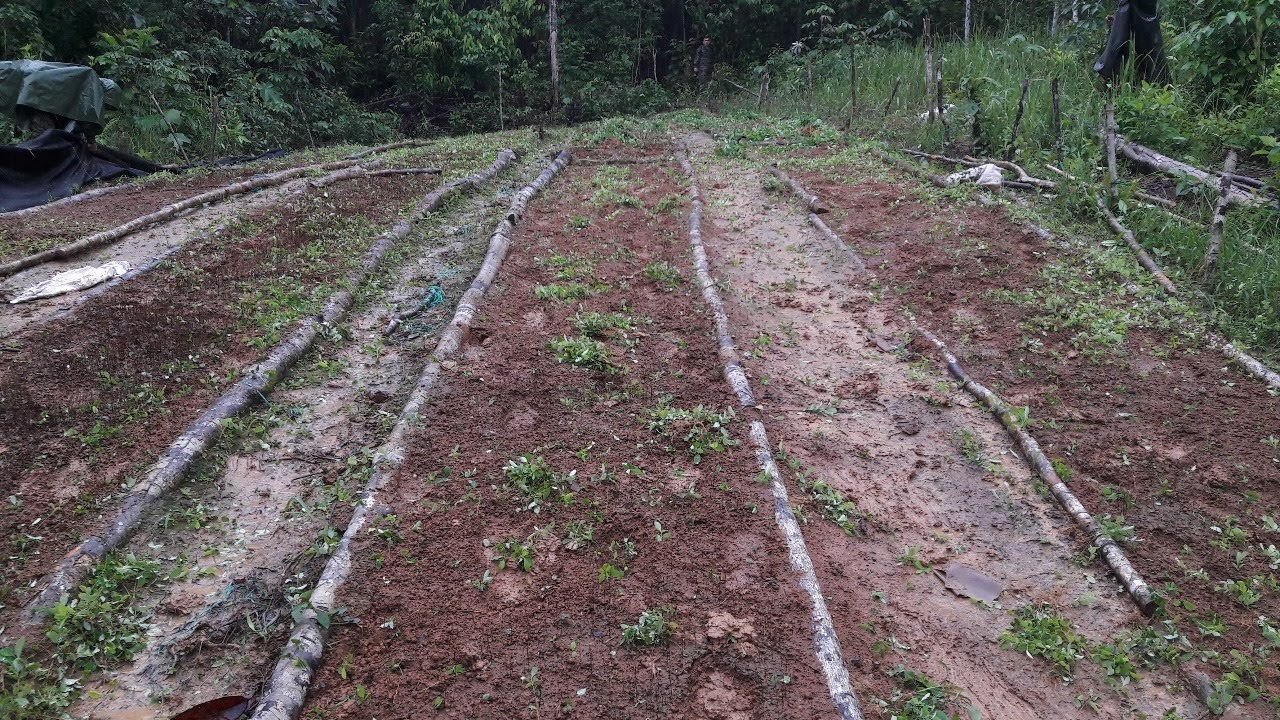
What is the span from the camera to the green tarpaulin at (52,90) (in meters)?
8.29

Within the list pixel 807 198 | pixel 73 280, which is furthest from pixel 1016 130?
pixel 73 280

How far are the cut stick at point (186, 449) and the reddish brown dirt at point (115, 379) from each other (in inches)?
3.4

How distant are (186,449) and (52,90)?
775cm

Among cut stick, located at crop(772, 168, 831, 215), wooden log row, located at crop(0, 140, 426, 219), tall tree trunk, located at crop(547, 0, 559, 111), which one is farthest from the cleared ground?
tall tree trunk, located at crop(547, 0, 559, 111)

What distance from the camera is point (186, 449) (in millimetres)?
3484

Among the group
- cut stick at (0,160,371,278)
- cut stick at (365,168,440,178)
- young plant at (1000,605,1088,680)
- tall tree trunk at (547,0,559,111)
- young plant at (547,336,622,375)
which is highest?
tall tree trunk at (547,0,559,111)

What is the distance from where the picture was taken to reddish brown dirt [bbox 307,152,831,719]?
242 cm

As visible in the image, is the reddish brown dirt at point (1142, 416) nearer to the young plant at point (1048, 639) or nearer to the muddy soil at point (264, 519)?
the young plant at point (1048, 639)

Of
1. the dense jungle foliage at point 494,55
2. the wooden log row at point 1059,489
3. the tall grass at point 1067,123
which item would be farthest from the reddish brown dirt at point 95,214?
the tall grass at point 1067,123

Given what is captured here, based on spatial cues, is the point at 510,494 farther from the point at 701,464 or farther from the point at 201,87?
the point at 201,87

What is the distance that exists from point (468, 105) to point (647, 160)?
25.3 feet

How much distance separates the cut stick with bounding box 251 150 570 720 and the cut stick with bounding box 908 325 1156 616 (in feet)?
10.4

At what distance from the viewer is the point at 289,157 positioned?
412 inches

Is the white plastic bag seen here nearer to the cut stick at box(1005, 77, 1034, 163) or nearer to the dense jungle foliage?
the dense jungle foliage
